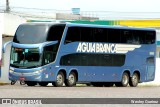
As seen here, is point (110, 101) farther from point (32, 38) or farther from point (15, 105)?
point (32, 38)

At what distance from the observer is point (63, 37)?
3147 centimetres

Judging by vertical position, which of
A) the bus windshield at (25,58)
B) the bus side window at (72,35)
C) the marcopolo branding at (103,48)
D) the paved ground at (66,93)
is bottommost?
the paved ground at (66,93)

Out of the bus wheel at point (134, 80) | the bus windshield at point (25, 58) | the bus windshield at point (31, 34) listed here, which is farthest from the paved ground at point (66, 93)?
the bus wheel at point (134, 80)

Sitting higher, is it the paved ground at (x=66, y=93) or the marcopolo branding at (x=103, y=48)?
the marcopolo branding at (x=103, y=48)

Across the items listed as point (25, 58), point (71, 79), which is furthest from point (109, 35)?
point (25, 58)

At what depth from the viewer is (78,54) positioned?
32.7 metres

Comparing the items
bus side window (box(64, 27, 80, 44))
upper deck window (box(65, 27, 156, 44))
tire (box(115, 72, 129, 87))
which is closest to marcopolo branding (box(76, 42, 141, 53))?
upper deck window (box(65, 27, 156, 44))

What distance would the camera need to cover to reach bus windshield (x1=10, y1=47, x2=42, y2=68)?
3105 centimetres

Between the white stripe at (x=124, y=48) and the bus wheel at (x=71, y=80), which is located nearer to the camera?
the bus wheel at (x=71, y=80)

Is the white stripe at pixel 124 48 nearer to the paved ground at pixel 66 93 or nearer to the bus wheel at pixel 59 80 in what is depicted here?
the bus wheel at pixel 59 80

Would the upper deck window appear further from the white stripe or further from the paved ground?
the paved ground

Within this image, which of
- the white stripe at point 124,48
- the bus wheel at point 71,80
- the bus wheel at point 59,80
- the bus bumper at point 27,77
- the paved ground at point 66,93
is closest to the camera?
the paved ground at point 66,93

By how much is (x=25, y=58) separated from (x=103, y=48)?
4912mm

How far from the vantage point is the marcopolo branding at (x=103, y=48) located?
108ft
